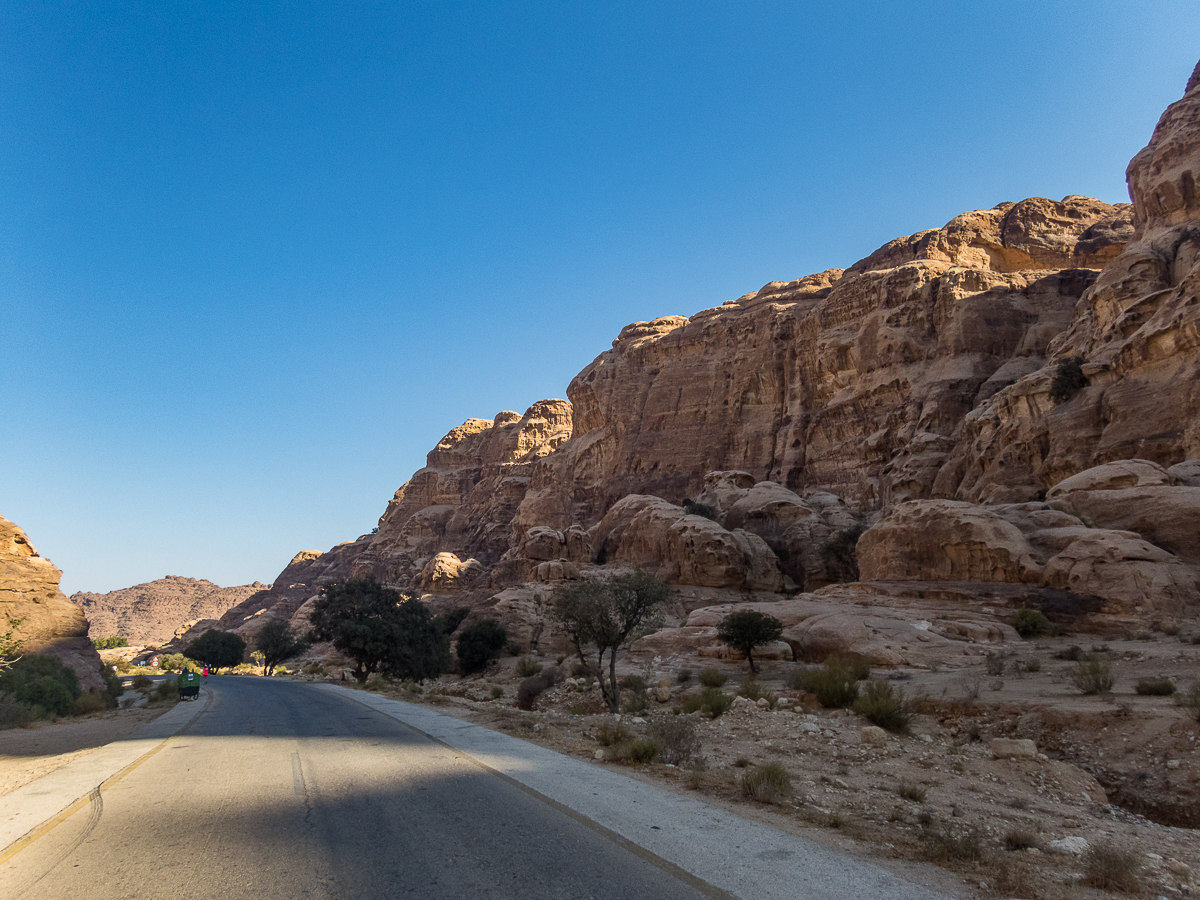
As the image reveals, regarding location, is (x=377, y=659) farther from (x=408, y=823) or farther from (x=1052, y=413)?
(x=1052, y=413)

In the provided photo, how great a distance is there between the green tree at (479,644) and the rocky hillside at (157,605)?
480 feet

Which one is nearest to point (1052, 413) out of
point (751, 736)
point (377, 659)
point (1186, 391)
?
point (1186, 391)

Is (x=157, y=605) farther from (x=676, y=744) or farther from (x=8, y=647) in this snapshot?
(x=676, y=744)

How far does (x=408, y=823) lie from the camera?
631 cm

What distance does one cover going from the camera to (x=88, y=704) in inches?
843

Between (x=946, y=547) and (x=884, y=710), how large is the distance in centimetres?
1916

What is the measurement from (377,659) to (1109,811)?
3654cm

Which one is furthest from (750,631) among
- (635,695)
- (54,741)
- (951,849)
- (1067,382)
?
(1067,382)

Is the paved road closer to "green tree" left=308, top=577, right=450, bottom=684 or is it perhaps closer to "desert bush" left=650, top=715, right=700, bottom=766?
"desert bush" left=650, top=715, right=700, bottom=766

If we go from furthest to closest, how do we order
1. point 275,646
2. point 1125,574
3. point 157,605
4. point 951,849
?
point 157,605 → point 275,646 → point 1125,574 → point 951,849

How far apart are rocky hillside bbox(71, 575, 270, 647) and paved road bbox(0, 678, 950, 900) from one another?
178m

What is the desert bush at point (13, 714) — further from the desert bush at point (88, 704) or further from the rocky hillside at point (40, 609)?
the rocky hillside at point (40, 609)

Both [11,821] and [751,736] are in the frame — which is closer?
[11,821]

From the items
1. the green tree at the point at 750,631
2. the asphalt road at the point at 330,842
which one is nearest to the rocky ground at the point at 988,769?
the asphalt road at the point at 330,842
